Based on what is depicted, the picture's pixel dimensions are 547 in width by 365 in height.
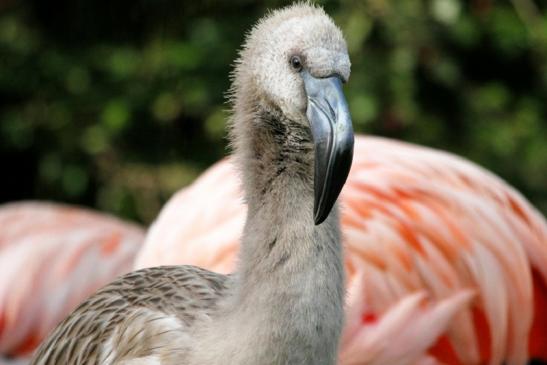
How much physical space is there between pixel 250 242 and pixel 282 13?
45cm

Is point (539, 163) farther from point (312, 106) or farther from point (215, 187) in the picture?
point (312, 106)

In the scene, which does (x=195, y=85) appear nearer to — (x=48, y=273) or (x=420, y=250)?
(x=48, y=273)

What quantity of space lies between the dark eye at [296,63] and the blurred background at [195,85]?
9.83 ft

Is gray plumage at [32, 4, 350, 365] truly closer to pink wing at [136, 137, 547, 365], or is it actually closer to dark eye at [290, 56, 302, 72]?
dark eye at [290, 56, 302, 72]

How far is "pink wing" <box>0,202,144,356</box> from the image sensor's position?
14.6 ft

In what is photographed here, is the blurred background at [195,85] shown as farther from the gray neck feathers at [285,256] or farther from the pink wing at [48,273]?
the gray neck feathers at [285,256]

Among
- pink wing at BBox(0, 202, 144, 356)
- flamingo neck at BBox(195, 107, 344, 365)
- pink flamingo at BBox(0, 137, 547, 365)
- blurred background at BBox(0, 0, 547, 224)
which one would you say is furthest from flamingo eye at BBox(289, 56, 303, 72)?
blurred background at BBox(0, 0, 547, 224)

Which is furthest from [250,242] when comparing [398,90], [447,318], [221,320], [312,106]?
[398,90]

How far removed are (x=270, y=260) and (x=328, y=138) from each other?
0.90ft

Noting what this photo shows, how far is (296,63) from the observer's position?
2.00 metres

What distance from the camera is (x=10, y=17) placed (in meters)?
5.72

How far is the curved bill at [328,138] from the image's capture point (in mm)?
1859

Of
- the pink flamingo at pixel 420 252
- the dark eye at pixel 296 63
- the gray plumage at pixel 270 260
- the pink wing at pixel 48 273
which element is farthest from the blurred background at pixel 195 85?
the dark eye at pixel 296 63

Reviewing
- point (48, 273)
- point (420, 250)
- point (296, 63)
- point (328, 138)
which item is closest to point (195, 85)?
point (48, 273)
